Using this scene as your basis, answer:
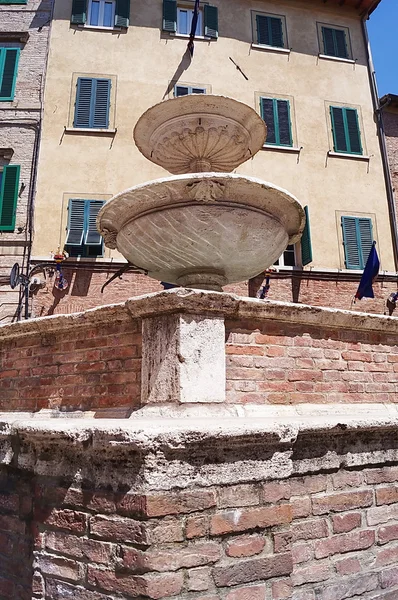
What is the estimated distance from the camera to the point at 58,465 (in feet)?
7.68

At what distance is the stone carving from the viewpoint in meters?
3.53

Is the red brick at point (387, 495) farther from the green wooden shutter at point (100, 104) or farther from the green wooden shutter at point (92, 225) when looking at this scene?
the green wooden shutter at point (100, 104)

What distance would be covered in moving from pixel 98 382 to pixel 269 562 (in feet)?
4.90

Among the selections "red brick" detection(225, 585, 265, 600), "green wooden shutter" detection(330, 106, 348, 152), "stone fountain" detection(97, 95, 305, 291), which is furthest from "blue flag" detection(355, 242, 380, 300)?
"red brick" detection(225, 585, 265, 600)

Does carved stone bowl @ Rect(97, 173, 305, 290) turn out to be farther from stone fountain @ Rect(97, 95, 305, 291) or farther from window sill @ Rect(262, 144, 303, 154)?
window sill @ Rect(262, 144, 303, 154)

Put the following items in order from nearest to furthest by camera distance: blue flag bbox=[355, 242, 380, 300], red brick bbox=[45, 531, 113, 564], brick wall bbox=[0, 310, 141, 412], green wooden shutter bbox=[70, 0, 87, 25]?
red brick bbox=[45, 531, 113, 564]
brick wall bbox=[0, 310, 141, 412]
blue flag bbox=[355, 242, 380, 300]
green wooden shutter bbox=[70, 0, 87, 25]

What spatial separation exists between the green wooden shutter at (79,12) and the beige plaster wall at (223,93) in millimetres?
218

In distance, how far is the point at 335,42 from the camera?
14.6 meters

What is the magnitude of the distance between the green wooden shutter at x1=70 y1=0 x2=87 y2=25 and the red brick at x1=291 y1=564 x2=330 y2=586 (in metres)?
14.1

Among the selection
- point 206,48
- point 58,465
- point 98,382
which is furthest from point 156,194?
point 206,48

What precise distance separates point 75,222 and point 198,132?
736cm

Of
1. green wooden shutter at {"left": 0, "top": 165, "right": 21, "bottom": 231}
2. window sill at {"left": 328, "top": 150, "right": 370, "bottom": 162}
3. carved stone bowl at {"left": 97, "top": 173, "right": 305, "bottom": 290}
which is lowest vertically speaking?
carved stone bowl at {"left": 97, "top": 173, "right": 305, "bottom": 290}

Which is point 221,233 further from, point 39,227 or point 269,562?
point 39,227

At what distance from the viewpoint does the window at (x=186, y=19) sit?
13.5 m
